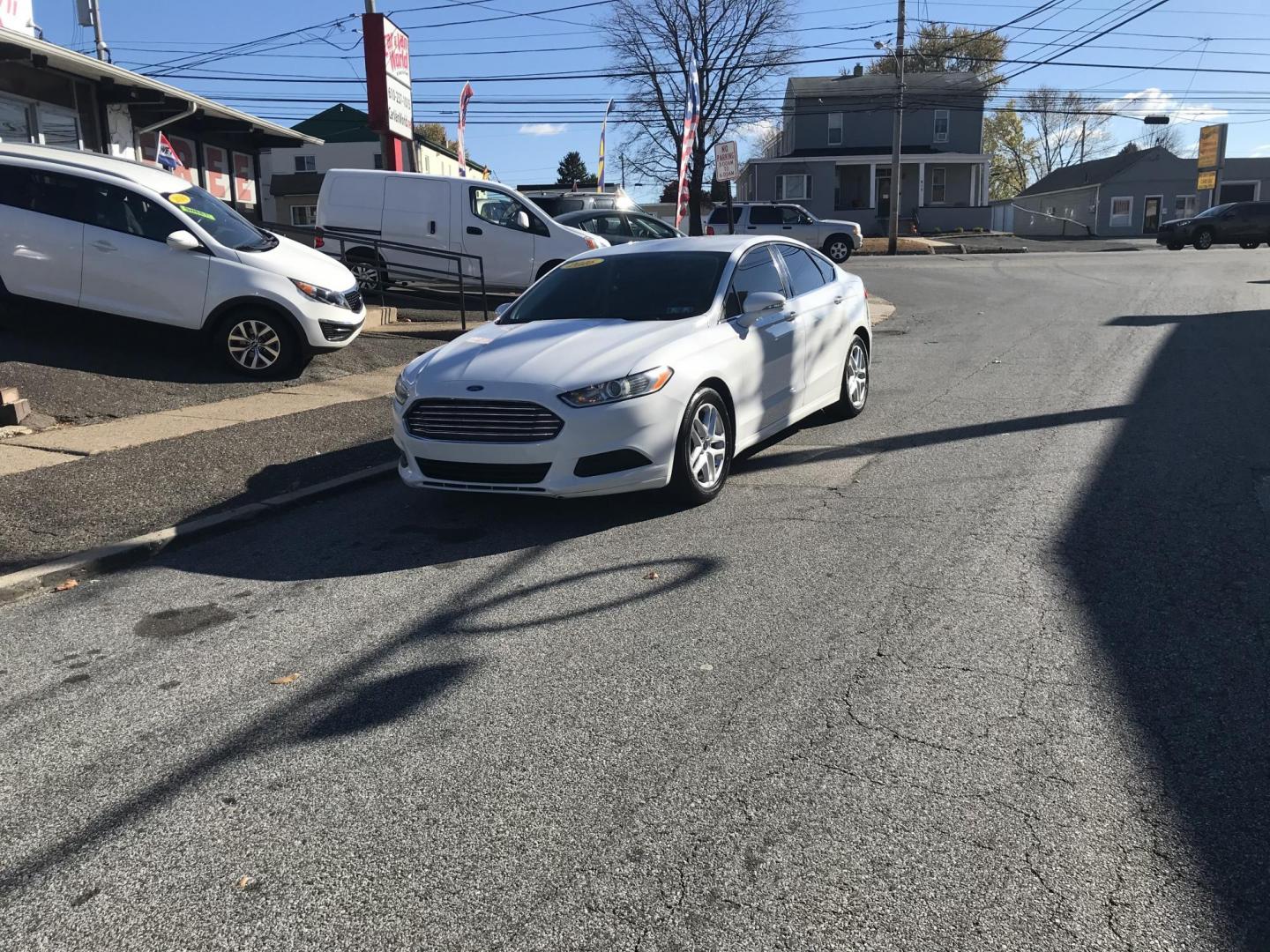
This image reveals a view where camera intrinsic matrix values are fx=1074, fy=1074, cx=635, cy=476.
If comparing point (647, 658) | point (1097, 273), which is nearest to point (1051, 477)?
point (647, 658)

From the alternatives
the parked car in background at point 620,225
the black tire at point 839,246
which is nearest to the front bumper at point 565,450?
the parked car in background at point 620,225

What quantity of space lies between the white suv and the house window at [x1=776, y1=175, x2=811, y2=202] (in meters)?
45.4

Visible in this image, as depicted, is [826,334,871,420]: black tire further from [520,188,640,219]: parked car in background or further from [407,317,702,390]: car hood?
[520,188,640,219]: parked car in background

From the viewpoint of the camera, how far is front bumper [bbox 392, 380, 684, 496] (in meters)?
6.04

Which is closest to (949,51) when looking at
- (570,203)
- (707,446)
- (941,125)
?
(941,125)

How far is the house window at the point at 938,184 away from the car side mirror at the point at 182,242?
161 ft

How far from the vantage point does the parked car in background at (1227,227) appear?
36438mm

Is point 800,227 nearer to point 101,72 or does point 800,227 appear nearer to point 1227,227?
point 1227,227

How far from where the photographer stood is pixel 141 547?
19.7 feet

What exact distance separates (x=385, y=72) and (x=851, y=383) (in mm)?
11519

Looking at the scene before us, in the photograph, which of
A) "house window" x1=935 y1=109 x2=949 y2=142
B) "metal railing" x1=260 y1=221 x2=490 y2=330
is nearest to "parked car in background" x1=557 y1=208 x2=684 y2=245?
"metal railing" x1=260 y1=221 x2=490 y2=330

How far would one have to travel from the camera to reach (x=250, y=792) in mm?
3367

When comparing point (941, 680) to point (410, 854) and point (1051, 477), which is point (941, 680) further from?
point (1051, 477)

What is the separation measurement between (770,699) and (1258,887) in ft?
5.31
